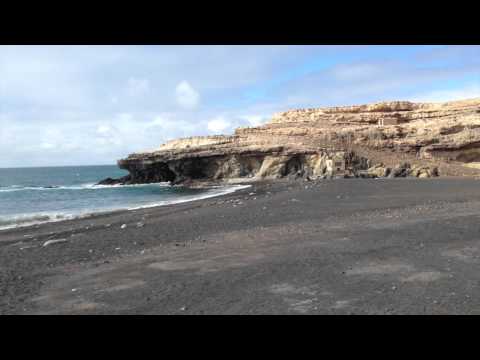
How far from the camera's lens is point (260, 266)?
708 centimetres

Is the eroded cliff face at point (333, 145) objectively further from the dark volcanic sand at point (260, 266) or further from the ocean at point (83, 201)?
the dark volcanic sand at point (260, 266)

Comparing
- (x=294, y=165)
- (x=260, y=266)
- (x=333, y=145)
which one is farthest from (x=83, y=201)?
(x=260, y=266)

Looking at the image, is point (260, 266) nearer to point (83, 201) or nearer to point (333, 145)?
point (83, 201)

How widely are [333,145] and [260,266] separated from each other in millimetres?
31992

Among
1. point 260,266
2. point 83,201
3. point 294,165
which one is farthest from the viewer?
point 294,165

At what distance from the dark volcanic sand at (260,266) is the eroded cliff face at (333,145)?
2298 centimetres

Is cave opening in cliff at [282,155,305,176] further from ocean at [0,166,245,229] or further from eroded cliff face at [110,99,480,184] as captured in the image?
ocean at [0,166,245,229]

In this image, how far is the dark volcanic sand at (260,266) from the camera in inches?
205

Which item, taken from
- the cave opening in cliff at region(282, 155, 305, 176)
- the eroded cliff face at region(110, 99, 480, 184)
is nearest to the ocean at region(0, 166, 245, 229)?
the eroded cliff face at region(110, 99, 480, 184)

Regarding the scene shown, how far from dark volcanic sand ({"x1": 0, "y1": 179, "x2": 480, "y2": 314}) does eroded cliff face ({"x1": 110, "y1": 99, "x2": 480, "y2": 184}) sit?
75.4ft

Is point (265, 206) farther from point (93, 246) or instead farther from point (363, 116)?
point (363, 116)

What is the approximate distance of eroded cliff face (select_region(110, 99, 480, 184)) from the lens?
114 ft
